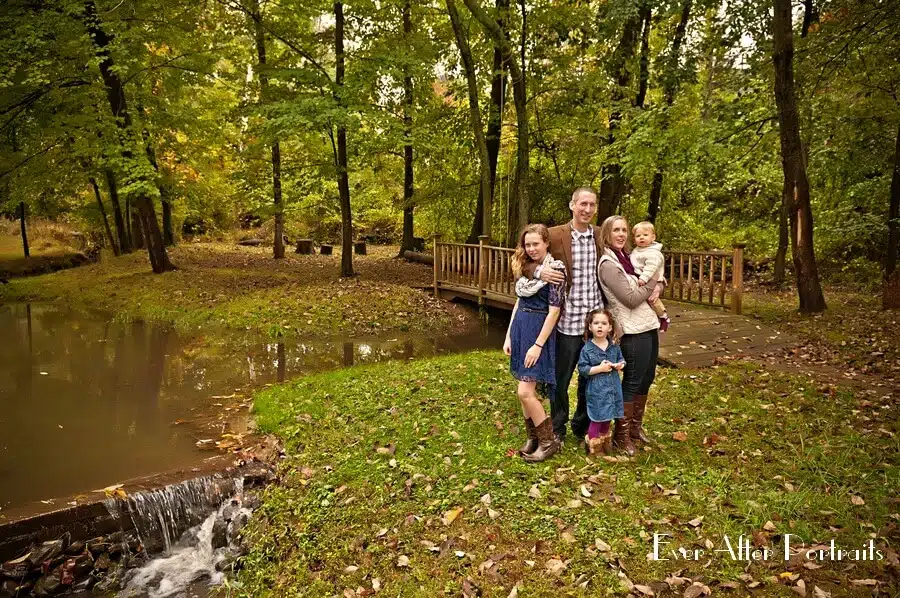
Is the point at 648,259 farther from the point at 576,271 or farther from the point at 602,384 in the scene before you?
the point at 602,384

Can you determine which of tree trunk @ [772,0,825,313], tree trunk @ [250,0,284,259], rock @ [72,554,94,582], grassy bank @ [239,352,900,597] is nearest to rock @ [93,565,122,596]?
rock @ [72,554,94,582]

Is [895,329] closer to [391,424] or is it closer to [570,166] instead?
[391,424]

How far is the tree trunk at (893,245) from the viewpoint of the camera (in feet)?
35.0

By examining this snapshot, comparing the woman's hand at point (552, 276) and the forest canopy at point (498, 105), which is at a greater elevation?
the forest canopy at point (498, 105)

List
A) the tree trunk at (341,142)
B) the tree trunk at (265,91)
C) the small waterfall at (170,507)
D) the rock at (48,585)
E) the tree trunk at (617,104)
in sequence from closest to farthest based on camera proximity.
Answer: the rock at (48,585), the small waterfall at (170,507), the tree trunk at (617,104), the tree trunk at (341,142), the tree trunk at (265,91)

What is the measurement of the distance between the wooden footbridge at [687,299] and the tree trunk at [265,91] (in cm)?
628

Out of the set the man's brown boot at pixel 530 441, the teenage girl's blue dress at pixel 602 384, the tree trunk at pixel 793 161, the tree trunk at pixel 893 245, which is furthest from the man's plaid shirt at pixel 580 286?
the tree trunk at pixel 893 245

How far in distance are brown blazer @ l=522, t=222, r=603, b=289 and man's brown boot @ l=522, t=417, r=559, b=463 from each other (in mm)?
1302

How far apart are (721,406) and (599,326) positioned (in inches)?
101

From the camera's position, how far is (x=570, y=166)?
17.4m

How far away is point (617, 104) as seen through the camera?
13.5m

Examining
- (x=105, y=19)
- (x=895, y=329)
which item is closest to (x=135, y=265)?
(x=105, y=19)

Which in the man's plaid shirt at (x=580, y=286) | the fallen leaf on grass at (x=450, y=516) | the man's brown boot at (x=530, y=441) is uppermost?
the man's plaid shirt at (x=580, y=286)

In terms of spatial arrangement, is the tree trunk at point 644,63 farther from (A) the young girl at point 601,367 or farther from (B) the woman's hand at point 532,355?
(B) the woman's hand at point 532,355
